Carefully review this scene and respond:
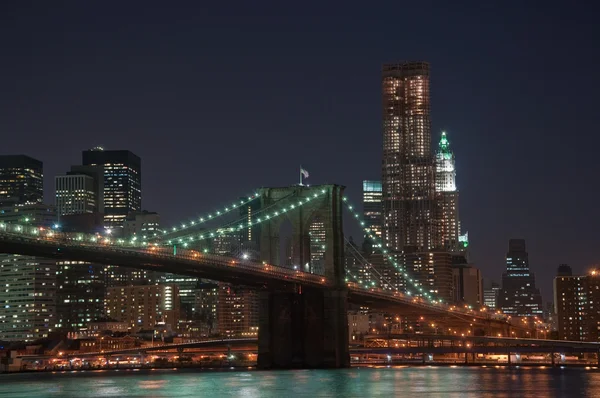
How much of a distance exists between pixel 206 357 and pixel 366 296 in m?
36.7

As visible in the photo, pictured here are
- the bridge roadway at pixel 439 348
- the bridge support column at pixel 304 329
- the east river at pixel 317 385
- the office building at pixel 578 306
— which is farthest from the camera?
the office building at pixel 578 306

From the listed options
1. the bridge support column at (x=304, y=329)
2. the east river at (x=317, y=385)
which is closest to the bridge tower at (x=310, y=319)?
the bridge support column at (x=304, y=329)

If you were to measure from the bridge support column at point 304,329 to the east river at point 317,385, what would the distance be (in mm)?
2780

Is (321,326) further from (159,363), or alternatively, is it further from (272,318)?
(159,363)

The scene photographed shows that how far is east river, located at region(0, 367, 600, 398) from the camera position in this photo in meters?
69.2

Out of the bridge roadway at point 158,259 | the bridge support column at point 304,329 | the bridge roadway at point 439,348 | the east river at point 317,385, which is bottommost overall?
the east river at point 317,385

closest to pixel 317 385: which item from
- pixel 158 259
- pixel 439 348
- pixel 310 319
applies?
pixel 158 259

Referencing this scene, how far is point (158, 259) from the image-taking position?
8369 centimetres

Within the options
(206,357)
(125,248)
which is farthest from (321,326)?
(206,357)

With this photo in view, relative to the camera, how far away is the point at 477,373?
9706 cm

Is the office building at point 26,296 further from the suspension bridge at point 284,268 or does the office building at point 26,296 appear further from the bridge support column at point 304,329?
the bridge support column at point 304,329

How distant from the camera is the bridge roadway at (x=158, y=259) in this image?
75.4m

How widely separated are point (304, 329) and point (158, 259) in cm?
1691

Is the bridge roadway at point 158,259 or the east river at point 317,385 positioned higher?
the bridge roadway at point 158,259
